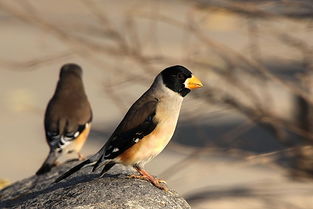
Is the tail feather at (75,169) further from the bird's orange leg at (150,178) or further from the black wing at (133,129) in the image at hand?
the bird's orange leg at (150,178)

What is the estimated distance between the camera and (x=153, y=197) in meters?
5.54

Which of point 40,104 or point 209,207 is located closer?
point 209,207

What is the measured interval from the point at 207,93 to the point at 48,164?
6.55 feet

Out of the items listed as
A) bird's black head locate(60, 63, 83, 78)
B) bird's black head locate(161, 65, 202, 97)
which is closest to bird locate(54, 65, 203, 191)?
bird's black head locate(161, 65, 202, 97)

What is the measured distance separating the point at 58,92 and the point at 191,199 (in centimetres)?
177

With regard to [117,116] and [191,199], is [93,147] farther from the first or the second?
[191,199]

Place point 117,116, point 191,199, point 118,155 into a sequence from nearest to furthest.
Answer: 1. point 118,155
2. point 191,199
3. point 117,116

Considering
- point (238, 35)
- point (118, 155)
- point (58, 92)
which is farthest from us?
point (238, 35)

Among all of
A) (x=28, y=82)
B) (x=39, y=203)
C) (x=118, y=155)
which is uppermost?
(x=28, y=82)

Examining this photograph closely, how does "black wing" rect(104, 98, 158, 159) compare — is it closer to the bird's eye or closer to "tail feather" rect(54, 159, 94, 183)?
"tail feather" rect(54, 159, 94, 183)

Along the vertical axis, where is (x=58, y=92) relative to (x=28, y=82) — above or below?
below

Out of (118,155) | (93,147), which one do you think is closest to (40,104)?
(93,147)

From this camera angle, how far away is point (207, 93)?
8.52 meters

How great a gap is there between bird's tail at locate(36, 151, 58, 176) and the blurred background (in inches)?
41.1
